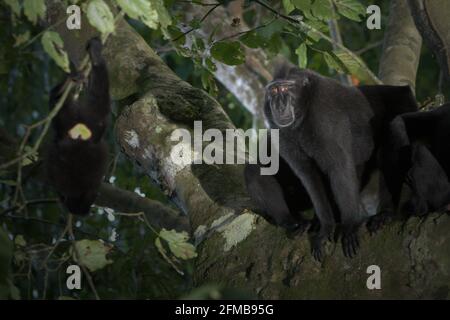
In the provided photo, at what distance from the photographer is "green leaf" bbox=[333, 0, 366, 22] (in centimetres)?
534

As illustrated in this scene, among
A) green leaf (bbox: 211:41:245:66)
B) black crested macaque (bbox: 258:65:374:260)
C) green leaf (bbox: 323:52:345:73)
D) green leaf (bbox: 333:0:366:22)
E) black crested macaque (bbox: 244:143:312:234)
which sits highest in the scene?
green leaf (bbox: 333:0:366:22)

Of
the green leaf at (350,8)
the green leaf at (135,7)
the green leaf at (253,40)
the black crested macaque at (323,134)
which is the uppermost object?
the green leaf at (350,8)

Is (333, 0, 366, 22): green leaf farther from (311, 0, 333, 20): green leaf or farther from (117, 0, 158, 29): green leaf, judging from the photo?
(117, 0, 158, 29): green leaf

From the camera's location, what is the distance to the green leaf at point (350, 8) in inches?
210

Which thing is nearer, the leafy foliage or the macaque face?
the leafy foliage

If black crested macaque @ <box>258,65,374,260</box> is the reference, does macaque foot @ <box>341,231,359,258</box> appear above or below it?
below

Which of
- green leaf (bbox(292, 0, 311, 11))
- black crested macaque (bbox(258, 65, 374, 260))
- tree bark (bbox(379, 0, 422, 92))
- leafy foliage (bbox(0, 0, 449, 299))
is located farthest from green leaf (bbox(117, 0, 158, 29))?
tree bark (bbox(379, 0, 422, 92))

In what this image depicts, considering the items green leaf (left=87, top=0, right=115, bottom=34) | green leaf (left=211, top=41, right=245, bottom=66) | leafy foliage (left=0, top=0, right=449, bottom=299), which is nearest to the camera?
green leaf (left=87, top=0, right=115, bottom=34)

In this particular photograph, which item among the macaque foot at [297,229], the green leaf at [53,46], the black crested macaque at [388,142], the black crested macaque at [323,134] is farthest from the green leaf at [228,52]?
the green leaf at [53,46]

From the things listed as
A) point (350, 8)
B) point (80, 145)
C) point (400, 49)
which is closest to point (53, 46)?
point (80, 145)

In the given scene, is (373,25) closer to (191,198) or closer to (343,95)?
(343,95)

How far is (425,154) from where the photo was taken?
4.75 meters

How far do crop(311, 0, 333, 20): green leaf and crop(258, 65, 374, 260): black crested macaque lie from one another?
0.52 meters

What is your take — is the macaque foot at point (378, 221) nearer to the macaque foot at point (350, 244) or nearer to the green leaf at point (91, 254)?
the macaque foot at point (350, 244)
